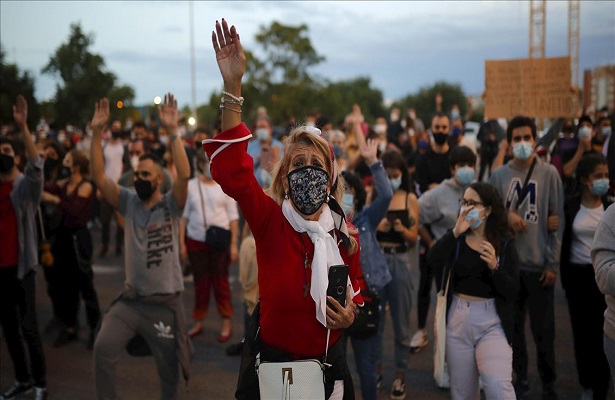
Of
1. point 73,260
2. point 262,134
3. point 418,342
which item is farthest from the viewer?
point 262,134

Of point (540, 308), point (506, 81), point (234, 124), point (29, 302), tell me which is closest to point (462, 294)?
point (540, 308)

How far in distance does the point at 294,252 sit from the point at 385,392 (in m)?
3.79

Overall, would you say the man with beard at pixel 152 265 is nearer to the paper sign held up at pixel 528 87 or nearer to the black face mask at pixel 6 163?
the black face mask at pixel 6 163

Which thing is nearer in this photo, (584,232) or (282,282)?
(282,282)

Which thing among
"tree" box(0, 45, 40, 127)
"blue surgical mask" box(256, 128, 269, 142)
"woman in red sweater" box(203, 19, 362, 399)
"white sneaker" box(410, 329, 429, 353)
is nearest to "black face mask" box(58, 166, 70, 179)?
"blue surgical mask" box(256, 128, 269, 142)

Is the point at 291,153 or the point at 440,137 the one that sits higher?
the point at 440,137

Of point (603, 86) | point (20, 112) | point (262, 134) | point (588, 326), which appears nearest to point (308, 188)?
point (588, 326)

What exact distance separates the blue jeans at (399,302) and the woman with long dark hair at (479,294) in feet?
5.28

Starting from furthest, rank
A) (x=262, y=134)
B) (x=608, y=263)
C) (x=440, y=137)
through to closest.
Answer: (x=262, y=134), (x=440, y=137), (x=608, y=263)

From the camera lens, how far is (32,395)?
668 centimetres

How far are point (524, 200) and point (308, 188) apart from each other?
361 cm

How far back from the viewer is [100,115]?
5.86 meters

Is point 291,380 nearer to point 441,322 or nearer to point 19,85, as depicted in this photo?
point 441,322

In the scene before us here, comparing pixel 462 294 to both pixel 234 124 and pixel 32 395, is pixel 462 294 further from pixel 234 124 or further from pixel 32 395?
pixel 32 395
